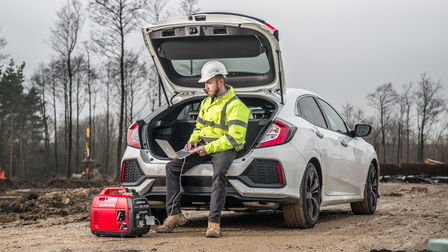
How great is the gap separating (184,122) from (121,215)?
193 centimetres

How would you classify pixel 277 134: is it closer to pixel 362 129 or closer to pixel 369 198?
pixel 362 129

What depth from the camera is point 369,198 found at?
9336mm

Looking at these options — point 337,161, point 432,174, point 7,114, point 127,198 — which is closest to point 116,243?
point 127,198

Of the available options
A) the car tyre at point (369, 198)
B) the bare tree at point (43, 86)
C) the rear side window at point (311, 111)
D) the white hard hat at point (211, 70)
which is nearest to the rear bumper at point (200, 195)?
the white hard hat at point (211, 70)

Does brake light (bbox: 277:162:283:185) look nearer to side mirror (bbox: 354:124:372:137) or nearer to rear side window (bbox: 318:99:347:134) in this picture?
rear side window (bbox: 318:99:347:134)

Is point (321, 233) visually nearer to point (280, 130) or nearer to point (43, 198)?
point (280, 130)

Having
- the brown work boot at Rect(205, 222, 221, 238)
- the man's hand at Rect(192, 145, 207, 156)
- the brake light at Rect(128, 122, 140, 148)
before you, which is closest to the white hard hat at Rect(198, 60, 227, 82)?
the man's hand at Rect(192, 145, 207, 156)

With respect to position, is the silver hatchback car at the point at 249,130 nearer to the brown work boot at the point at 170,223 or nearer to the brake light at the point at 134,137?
the brake light at the point at 134,137

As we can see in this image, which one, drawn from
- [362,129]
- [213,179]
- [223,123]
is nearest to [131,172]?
[213,179]

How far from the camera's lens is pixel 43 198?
1299cm

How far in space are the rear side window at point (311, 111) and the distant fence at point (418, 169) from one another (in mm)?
28408

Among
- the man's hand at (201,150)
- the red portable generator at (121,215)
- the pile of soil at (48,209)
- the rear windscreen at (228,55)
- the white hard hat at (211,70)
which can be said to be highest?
the rear windscreen at (228,55)

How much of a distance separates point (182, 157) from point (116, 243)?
1230mm

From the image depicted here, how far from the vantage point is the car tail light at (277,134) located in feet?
21.6
